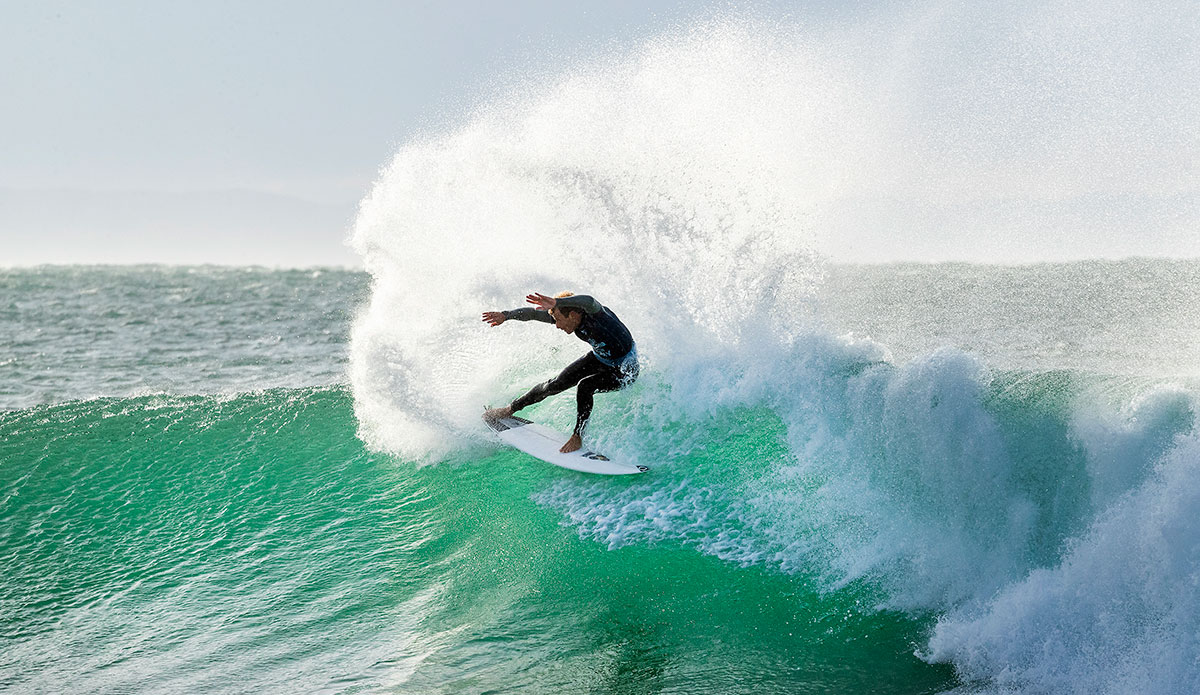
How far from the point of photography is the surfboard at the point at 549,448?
279 inches

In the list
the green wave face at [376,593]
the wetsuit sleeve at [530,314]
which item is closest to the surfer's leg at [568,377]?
the wetsuit sleeve at [530,314]

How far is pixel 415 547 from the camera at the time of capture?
7.05 metres

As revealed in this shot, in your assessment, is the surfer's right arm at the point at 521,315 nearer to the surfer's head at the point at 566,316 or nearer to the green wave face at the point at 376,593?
the surfer's head at the point at 566,316

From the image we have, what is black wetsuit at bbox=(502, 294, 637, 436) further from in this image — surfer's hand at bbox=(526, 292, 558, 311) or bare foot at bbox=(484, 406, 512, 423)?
bare foot at bbox=(484, 406, 512, 423)

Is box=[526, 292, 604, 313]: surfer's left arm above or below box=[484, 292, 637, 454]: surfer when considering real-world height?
above

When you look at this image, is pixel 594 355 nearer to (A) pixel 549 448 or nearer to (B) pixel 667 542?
(A) pixel 549 448

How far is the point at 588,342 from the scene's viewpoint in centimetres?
724

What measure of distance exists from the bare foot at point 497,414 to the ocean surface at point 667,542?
0.38 meters

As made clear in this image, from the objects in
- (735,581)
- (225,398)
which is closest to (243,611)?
(735,581)

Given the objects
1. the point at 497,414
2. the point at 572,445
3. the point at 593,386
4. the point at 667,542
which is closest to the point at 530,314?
the point at 593,386

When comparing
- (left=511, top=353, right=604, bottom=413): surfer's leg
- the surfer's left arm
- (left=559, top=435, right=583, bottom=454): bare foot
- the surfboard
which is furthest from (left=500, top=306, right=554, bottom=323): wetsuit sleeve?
the surfboard

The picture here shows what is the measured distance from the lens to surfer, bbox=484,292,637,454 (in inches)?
269

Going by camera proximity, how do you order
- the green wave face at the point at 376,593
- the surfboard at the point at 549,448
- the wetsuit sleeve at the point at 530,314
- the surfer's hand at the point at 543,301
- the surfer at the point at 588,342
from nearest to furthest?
the green wave face at the point at 376,593
the surfer's hand at the point at 543,301
the surfer at the point at 588,342
the wetsuit sleeve at the point at 530,314
the surfboard at the point at 549,448

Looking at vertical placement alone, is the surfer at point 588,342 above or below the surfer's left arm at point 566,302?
below
